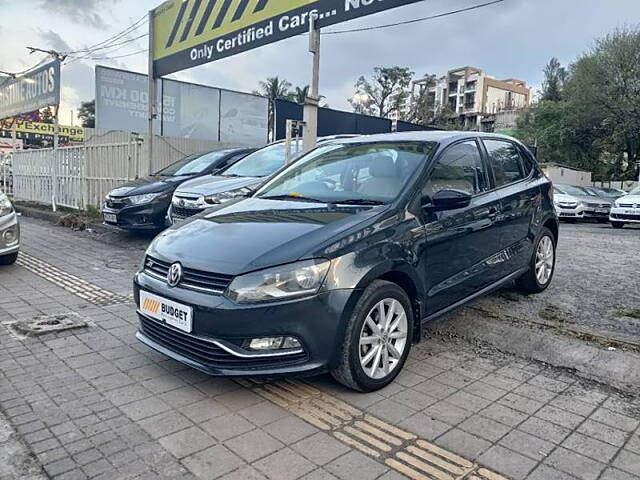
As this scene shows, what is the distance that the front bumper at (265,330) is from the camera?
2.81m

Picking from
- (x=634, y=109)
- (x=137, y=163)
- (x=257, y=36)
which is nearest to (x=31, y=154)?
(x=137, y=163)

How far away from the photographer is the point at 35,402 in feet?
9.91

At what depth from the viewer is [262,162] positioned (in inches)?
320

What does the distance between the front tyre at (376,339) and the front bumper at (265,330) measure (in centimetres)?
10

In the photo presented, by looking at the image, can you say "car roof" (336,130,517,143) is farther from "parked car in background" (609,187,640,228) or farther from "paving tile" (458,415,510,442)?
"parked car in background" (609,187,640,228)

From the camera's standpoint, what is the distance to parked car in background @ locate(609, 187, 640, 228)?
588 inches

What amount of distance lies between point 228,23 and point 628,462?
921cm

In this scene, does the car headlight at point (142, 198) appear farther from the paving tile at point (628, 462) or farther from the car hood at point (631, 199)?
the car hood at point (631, 199)

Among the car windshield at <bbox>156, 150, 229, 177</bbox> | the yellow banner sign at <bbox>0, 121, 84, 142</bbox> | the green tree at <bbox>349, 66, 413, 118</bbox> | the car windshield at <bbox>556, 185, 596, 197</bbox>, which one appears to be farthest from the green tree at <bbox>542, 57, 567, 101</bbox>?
the car windshield at <bbox>156, 150, 229, 177</bbox>

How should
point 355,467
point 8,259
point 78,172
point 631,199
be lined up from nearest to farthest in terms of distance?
1. point 355,467
2. point 8,259
3. point 78,172
4. point 631,199

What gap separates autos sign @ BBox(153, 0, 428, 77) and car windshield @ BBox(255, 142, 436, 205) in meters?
3.25

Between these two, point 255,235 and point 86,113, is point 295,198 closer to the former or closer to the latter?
point 255,235

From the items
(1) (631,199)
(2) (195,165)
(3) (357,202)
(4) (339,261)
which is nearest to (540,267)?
(3) (357,202)

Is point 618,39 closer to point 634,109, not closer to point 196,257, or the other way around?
point 634,109
